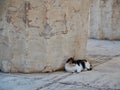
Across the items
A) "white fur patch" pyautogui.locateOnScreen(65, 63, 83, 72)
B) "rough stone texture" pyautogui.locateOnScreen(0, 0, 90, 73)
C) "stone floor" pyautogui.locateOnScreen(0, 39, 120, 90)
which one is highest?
"rough stone texture" pyautogui.locateOnScreen(0, 0, 90, 73)

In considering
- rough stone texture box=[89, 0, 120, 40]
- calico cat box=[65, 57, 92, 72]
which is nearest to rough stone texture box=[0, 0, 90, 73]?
calico cat box=[65, 57, 92, 72]

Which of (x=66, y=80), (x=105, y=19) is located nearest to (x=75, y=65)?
(x=66, y=80)

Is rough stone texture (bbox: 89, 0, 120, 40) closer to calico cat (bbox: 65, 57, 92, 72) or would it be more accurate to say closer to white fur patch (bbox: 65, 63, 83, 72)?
calico cat (bbox: 65, 57, 92, 72)

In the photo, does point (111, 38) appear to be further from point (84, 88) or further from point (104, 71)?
point (84, 88)

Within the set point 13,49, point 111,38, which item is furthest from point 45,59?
point 111,38

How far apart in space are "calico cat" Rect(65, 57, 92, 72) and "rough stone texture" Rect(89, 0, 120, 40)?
557 cm

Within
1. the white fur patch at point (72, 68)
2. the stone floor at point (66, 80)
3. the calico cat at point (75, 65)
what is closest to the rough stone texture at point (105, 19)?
the stone floor at point (66, 80)

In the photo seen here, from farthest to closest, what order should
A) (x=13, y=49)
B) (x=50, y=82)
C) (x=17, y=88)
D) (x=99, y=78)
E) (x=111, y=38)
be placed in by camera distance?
(x=111, y=38)
(x=13, y=49)
(x=99, y=78)
(x=50, y=82)
(x=17, y=88)

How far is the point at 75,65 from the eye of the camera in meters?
5.22

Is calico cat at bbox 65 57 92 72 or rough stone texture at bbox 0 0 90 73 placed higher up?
rough stone texture at bbox 0 0 90 73

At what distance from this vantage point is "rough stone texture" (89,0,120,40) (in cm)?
1062

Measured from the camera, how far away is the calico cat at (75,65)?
517cm

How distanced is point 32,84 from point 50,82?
0.30 meters

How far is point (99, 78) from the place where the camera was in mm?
4742
